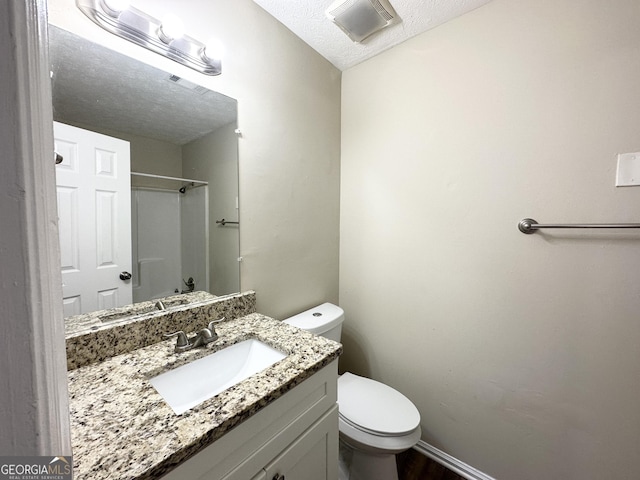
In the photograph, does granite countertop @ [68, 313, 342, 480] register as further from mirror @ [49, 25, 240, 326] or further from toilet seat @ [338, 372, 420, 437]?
toilet seat @ [338, 372, 420, 437]

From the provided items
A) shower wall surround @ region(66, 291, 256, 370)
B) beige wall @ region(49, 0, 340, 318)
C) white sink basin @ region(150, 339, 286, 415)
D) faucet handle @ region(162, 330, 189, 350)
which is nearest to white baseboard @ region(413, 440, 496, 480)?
beige wall @ region(49, 0, 340, 318)

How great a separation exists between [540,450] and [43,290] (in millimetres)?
1735

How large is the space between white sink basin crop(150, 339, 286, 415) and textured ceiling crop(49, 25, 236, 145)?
84 cm

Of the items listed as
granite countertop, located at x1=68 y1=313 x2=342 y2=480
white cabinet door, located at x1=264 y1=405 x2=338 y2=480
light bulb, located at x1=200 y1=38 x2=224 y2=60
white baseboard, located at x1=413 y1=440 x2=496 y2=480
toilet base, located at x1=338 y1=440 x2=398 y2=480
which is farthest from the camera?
white baseboard, located at x1=413 y1=440 x2=496 y2=480

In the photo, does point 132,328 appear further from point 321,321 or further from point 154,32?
point 154,32

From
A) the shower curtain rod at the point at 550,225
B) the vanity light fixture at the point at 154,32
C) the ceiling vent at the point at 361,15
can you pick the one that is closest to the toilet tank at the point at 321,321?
the shower curtain rod at the point at 550,225

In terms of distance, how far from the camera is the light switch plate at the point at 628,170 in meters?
0.87

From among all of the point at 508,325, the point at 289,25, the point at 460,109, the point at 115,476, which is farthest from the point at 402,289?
the point at 289,25

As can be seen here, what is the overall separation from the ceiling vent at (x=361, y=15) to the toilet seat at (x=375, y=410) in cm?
181

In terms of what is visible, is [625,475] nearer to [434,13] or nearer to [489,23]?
[489,23]

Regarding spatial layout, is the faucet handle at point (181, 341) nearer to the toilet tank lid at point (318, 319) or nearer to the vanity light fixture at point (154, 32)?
the toilet tank lid at point (318, 319)

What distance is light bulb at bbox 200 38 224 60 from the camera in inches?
38.0

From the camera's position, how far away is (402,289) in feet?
→ 4.68

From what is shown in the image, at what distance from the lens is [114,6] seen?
78 centimetres
